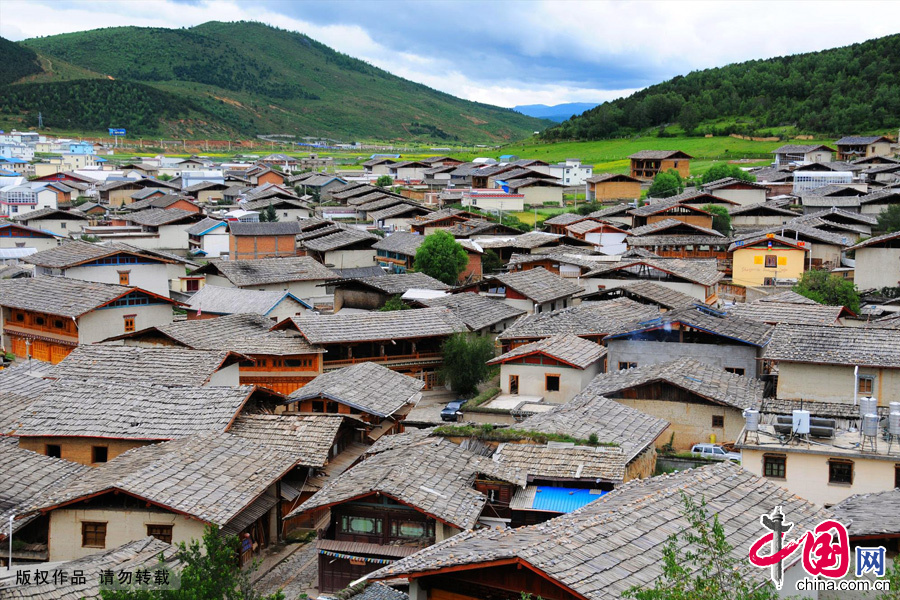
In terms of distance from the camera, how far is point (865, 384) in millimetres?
22750

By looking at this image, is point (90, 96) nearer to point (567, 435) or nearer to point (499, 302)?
point (499, 302)

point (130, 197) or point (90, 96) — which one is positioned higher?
point (90, 96)

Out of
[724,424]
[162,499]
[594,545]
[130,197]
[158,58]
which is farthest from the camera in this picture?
[158,58]

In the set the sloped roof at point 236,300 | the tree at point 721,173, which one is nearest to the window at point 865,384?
the sloped roof at point 236,300

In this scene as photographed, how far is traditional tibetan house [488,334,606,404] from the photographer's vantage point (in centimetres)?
2706

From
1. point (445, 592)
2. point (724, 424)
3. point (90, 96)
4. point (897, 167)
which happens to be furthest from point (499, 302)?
point (90, 96)

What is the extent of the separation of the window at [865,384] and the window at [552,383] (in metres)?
8.26

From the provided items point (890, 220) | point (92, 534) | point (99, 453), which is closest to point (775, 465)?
point (92, 534)

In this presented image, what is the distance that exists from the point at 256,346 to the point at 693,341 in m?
13.6

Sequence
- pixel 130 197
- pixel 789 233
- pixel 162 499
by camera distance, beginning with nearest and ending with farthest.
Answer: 1. pixel 162 499
2. pixel 789 233
3. pixel 130 197

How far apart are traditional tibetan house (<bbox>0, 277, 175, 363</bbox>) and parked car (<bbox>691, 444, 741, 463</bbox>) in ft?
66.2

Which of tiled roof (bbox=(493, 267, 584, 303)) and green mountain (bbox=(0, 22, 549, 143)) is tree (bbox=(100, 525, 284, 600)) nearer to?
tiled roof (bbox=(493, 267, 584, 303))

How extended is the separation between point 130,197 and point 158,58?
410ft

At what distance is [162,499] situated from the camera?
1612cm
